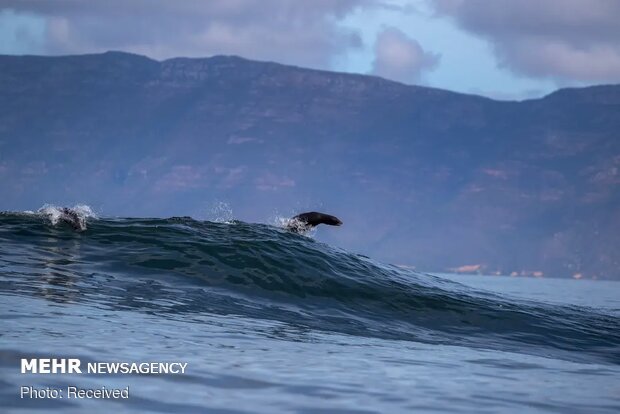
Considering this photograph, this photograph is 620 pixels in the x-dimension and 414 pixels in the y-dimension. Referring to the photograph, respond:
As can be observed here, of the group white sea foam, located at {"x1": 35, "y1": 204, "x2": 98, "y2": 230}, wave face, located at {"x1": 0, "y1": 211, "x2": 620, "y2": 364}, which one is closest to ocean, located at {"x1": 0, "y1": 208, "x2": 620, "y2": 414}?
wave face, located at {"x1": 0, "y1": 211, "x2": 620, "y2": 364}

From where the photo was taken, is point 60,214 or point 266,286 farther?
point 60,214

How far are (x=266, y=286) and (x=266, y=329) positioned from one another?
507cm

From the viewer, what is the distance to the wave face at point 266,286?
50.5ft

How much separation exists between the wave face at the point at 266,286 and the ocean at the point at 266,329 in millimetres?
62

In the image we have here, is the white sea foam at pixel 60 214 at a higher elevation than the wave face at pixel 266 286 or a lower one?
higher

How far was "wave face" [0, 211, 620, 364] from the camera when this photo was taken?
15383mm

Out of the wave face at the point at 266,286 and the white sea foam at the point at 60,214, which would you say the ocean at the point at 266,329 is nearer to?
the wave face at the point at 266,286

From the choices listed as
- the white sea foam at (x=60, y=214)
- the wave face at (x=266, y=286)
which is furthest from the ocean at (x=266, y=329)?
the white sea foam at (x=60, y=214)

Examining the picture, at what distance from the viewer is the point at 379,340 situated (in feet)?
46.1

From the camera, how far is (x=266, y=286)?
18562 millimetres

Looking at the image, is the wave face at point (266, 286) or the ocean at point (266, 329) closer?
the ocean at point (266, 329)

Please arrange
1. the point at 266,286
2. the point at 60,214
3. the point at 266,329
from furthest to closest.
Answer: the point at 60,214, the point at 266,286, the point at 266,329

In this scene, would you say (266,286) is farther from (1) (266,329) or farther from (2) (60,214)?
(2) (60,214)

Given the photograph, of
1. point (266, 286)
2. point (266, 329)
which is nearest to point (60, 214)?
point (266, 286)
